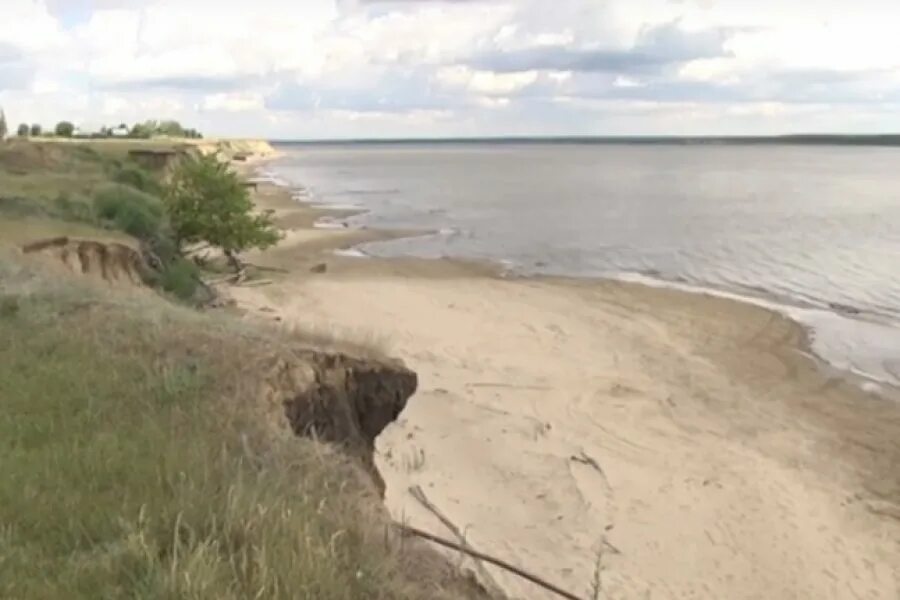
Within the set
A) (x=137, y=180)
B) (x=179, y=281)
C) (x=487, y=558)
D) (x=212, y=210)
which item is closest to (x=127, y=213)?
(x=179, y=281)

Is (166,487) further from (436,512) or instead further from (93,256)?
(93,256)

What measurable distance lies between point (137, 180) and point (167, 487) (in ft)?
93.3

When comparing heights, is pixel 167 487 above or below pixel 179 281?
above

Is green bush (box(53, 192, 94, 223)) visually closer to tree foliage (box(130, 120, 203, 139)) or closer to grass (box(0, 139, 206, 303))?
grass (box(0, 139, 206, 303))

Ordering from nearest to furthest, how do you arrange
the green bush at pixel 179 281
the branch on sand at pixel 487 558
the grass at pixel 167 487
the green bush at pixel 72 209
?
the grass at pixel 167 487, the branch on sand at pixel 487 558, the green bush at pixel 179 281, the green bush at pixel 72 209

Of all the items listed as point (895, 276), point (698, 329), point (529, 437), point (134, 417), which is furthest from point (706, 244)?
point (134, 417)

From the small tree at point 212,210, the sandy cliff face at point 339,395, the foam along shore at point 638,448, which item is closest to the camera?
the sandy cliff face at point 339,395

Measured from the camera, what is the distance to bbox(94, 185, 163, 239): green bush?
68.6ft

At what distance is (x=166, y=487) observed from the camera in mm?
5164

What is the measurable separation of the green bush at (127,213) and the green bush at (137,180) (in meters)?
7.69

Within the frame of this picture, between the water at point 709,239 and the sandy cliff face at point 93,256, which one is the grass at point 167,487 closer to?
the sandy cliff face at point 93,256

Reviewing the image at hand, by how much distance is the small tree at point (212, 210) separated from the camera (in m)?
25.2

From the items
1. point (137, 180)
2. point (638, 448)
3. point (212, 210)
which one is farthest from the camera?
point (137, 180)

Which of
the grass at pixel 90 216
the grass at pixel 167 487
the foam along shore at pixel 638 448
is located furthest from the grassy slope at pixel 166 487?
the grass at pixel 90 216
